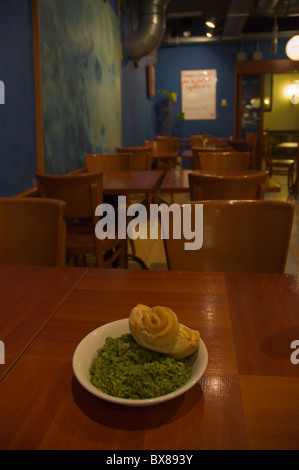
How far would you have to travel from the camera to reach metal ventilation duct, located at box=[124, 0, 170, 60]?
21.1 ft

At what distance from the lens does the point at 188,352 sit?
0.63 m

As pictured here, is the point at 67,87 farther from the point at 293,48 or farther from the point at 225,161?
the point at 293,48

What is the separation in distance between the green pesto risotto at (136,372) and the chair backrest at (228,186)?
167 centimetres

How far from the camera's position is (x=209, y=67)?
31.4 ft

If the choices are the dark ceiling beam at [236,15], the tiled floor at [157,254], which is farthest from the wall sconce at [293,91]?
the tiled floor at [157,254]

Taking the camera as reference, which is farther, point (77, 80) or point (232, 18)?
point (232, 18)

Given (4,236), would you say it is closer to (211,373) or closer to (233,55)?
(211,373)

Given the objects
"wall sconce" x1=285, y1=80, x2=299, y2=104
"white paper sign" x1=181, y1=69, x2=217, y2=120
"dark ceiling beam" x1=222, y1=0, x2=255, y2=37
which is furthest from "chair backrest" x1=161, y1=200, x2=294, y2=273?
"wall sconce" x1=285, y1=80, x2=299, y2=104

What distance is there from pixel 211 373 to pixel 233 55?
9874 mm

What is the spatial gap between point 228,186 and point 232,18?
646cm

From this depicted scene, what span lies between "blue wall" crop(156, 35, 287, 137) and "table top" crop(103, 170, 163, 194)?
6.85 meters
